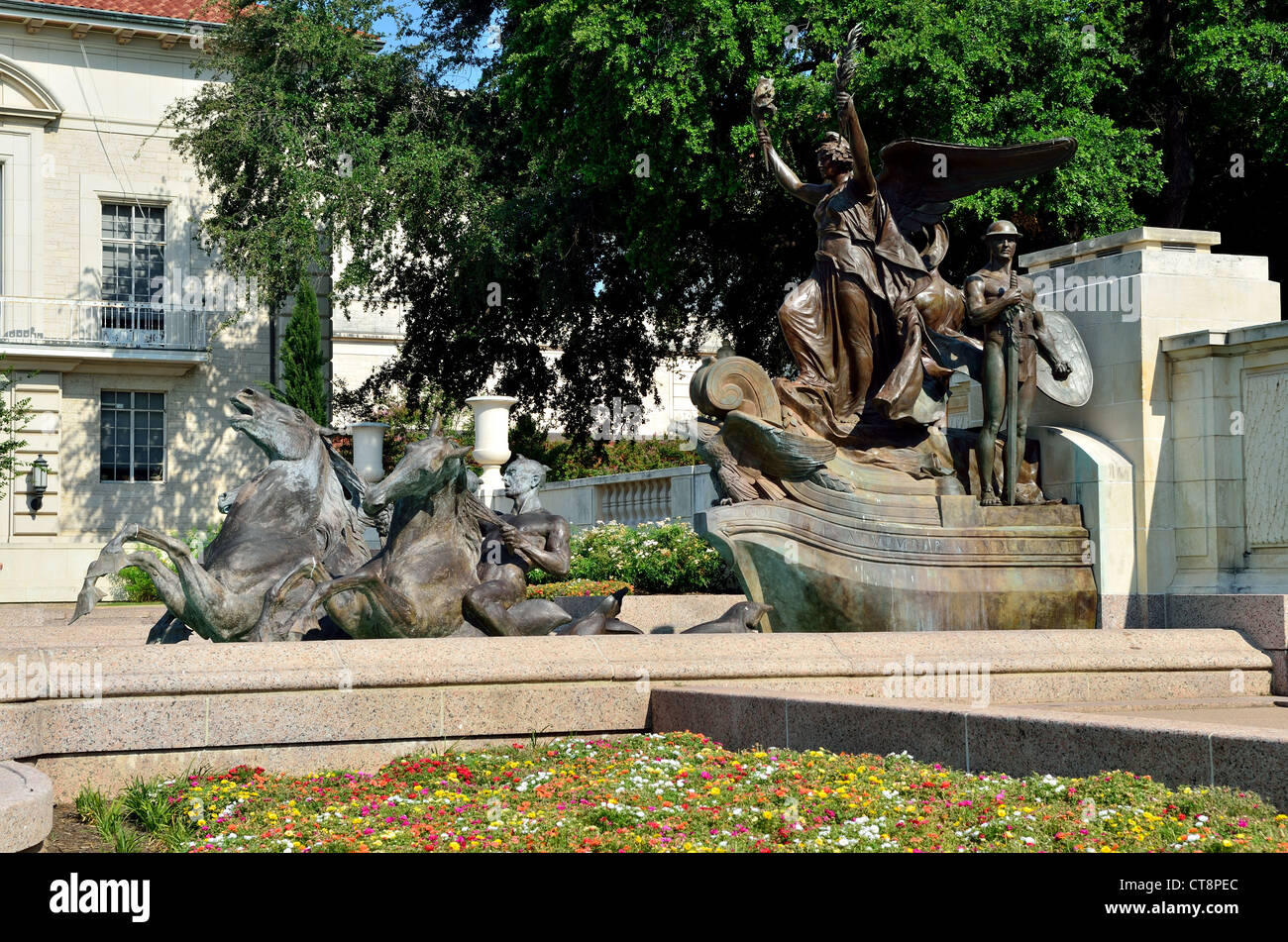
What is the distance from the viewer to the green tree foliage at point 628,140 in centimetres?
2248

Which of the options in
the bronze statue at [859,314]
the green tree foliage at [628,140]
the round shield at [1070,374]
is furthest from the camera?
the green tree foliage at [628,140]

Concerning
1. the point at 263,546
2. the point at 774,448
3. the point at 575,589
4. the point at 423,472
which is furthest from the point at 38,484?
the point at 423,472

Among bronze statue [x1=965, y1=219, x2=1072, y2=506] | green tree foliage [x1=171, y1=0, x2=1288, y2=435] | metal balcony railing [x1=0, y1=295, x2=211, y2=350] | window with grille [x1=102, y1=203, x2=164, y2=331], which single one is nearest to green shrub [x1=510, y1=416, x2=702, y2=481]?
green tree foliage [x1=171, y1=0, x2=1288, y2=435]

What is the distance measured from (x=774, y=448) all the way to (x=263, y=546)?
12.9ft

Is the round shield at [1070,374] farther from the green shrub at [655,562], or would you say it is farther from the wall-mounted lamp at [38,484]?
the wall-mounted lamp at [38,484]

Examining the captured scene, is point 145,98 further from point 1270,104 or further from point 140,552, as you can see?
point 140,552

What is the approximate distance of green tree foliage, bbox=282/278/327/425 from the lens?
31.5 metres

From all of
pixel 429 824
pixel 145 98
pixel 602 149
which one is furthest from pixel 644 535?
pixel 145 98

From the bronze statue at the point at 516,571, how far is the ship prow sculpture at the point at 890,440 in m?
1.42

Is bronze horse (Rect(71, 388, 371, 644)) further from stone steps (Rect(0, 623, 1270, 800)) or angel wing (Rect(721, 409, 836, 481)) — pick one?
angel wing (Rect(721, 409, 836, 481))

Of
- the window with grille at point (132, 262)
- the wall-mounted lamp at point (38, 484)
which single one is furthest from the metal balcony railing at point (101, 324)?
the wall-mounted lamp at point (38, 484)

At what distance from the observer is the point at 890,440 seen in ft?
38.3

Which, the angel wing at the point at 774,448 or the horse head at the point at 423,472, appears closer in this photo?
the horse head at the point at 423,472

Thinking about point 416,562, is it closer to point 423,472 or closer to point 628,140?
point 423,472
